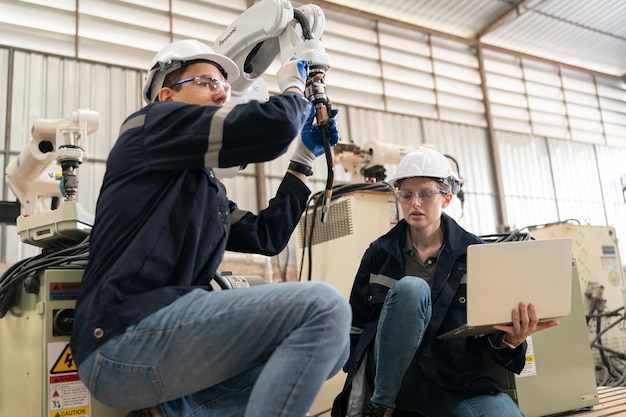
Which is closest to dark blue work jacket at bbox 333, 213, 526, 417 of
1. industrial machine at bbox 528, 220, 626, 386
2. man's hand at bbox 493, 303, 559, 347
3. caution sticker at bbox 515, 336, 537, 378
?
man's hand at bbox 493, 303, 559, 347

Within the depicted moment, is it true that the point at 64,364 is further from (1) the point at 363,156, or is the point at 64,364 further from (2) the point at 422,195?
(1) the point at 363,156

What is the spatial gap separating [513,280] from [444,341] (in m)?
0.33

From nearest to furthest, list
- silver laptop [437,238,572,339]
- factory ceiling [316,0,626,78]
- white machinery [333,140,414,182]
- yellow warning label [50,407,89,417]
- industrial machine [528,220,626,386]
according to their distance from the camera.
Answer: yellow warning label [50,407,89,417]
silver laptop [437,238,572,339]
white machinery [333,140,414,182]
industrial machine [528,220,626,386]
factory ceiling [316,0,626,78]

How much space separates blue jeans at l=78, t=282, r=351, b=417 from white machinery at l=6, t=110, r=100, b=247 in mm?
729

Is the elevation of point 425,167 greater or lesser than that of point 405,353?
greater

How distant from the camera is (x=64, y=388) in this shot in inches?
53.3

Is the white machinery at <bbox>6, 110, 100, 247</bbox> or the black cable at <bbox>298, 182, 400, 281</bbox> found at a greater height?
the white machinery at <bbox>6, 110, 100, 247</bbox>

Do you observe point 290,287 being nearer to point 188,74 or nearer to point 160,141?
point 160,141

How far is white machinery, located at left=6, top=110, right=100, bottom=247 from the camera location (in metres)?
2.01

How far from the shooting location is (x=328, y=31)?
6262 mm

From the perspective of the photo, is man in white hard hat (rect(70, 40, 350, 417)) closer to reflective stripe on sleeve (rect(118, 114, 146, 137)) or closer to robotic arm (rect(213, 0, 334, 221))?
reflective stripe on sleeve (rect(118, 114, 146, 137))

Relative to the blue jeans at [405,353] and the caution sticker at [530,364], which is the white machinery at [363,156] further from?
the blue jeans at [405,353]

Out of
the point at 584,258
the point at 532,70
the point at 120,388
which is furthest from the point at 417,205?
the point at 532,70

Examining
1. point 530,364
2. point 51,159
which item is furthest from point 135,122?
point 530,364
